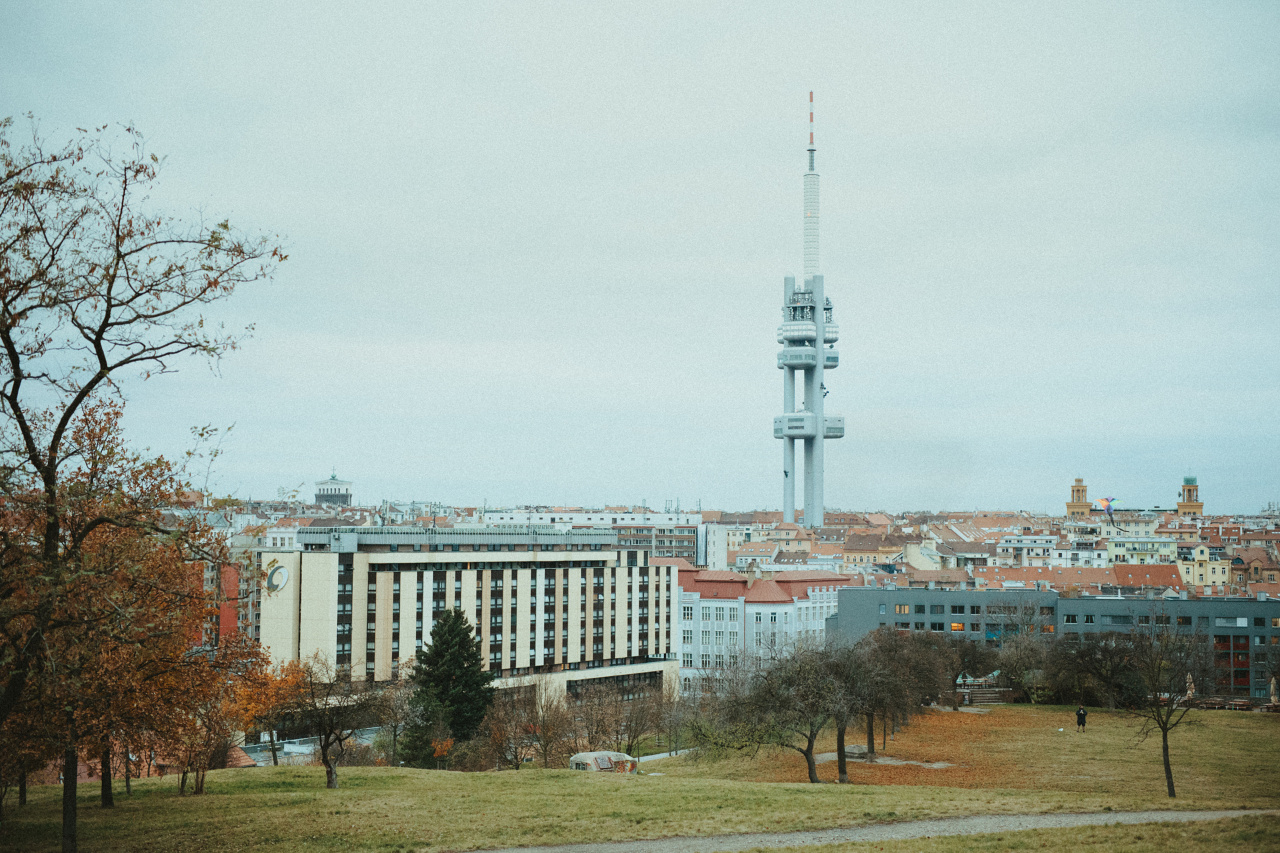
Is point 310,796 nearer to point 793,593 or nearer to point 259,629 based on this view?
point 259,629

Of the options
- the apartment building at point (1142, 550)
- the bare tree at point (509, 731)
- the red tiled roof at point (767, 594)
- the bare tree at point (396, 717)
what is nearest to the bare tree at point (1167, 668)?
the bare tree at point (509, 731)

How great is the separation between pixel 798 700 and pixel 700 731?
21.7ft

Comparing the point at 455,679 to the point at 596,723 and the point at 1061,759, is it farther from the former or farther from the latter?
the point at 1061,759

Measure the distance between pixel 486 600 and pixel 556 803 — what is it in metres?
68.1

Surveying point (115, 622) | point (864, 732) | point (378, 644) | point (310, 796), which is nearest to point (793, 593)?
point (378, 644)

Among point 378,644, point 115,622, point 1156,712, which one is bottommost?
point 378,644

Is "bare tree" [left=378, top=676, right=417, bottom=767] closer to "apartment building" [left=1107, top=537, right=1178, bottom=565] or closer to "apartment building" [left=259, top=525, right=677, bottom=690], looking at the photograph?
"apartment building" [left=259, top=525, right=677, bottom=690]

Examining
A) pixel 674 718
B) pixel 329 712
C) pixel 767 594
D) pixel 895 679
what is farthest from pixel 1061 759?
pixel 767 594

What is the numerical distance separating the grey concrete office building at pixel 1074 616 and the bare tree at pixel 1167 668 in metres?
4.87

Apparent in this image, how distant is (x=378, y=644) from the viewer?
267 ft

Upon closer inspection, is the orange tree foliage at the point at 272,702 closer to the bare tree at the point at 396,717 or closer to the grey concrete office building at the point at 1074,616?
the bare tree at the point at 396,717

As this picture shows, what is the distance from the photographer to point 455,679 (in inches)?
2253

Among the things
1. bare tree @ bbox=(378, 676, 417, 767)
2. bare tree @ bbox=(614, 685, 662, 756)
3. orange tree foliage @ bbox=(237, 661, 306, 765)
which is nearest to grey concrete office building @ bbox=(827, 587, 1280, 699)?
bare tree @ bbox=(614, 685, 662, 756)

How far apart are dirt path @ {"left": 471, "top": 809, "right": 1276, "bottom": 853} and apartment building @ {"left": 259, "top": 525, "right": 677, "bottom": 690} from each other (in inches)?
2182
